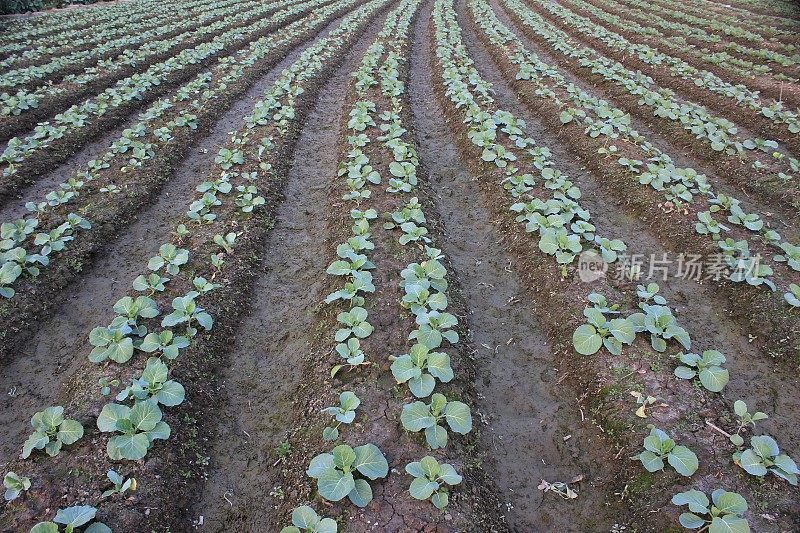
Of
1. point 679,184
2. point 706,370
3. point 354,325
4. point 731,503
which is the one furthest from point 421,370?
point 679,184

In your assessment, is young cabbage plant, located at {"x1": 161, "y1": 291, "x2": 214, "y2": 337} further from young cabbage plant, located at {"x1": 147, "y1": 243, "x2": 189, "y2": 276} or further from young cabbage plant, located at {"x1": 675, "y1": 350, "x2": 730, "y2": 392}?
young cabbage plant, located at {"x1": 675, "y1": 350, "x2": 730, "y2": 392}

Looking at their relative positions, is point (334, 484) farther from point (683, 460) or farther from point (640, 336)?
point (640, 336)

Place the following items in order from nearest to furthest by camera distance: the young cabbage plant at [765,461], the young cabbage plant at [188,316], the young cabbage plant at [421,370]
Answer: the young cabbage plant at [765,461] → the young cabbage plant at [421,370] → the young cabbage plant at [188,316]

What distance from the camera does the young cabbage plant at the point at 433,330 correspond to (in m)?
4.41

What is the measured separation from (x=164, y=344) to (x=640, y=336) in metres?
4.83

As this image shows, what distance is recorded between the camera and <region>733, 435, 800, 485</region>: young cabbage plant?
3375mm

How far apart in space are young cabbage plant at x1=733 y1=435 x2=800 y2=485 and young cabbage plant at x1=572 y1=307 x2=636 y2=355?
48.7 inches

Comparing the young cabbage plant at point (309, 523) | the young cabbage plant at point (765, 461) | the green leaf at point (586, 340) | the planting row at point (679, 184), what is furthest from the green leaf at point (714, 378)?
the young cabbage plant at point (309, 523)

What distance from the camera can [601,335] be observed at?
4559 millimetres

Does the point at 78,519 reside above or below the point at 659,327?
above

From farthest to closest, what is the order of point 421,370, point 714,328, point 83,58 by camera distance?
point 83,58 → point 714,328 → point 421,370

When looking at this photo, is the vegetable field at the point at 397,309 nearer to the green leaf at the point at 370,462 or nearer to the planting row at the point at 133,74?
the green leaf at the point at 370,462

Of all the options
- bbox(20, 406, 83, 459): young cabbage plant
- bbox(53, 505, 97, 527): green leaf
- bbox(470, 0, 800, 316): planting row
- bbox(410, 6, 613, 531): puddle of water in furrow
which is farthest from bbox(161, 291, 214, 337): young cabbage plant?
bbox(470, 0, 800, 316): planting row

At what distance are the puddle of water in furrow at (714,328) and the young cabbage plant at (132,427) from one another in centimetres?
466
